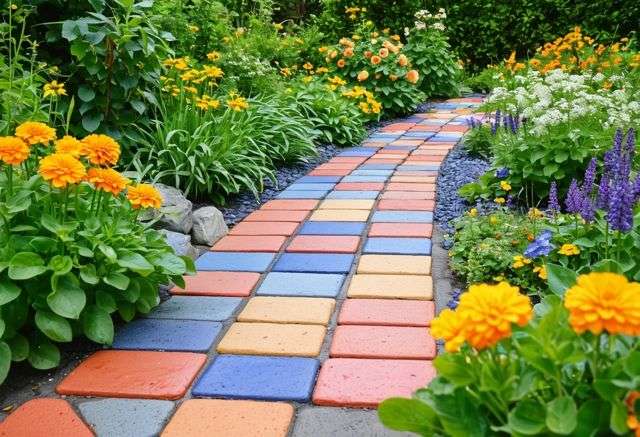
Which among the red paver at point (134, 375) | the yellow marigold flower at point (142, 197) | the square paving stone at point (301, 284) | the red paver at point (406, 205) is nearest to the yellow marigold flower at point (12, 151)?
the yellow marigold flower at point (142, 197)

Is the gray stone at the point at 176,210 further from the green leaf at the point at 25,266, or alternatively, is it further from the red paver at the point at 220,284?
the green leaf at the point at 25,266

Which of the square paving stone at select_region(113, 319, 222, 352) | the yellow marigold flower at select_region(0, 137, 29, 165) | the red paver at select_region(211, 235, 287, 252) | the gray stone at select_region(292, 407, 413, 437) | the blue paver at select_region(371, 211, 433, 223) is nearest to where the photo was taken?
the gray stone at select_region(292, 407, 413, 437)

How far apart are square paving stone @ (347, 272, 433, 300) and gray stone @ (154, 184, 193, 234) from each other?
92cm

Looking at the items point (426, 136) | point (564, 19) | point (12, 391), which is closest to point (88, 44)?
point (12, 391)

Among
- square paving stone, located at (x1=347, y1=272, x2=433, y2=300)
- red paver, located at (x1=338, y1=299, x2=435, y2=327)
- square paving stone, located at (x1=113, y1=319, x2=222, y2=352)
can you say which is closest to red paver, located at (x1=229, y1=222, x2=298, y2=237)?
square paving stone, located at (x1=347, y1=272, x2=433, y2=300)

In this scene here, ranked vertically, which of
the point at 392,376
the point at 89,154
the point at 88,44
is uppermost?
the point at 88,44

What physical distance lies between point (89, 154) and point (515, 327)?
59.1 inches

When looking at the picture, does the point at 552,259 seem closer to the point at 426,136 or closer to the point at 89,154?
the point at 89,154

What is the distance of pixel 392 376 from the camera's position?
1.95m

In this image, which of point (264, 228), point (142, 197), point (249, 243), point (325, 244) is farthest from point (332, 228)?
point (142, 197)

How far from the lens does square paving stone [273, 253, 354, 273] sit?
2877 mm

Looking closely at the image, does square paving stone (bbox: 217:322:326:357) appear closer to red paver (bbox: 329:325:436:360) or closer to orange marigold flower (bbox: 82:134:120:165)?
red paver (bbox: 329:325:436:360)

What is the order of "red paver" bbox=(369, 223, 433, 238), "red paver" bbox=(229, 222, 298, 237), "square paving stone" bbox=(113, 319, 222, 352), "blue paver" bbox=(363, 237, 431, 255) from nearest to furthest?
"square paving stone" bbox=(113, 319, 222, 352)
"blue paver" bbox=(363, 237, 431, 255)
"red paver" bbox=(369, 223, 433, 238)
"red paver" bbox=(229, 222, 298, 237)

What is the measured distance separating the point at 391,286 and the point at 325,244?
626mm
